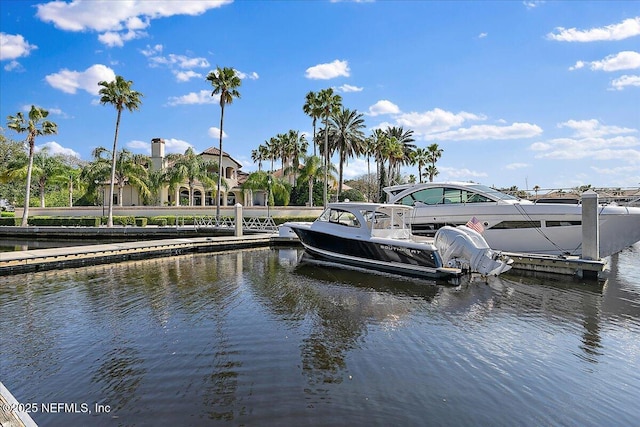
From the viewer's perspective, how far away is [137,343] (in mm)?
7195

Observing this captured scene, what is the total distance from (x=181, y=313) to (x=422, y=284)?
7470 mm

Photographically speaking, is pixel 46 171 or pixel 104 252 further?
pixel 46 171

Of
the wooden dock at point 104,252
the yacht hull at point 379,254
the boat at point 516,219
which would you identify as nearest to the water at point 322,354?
the yacht hull at point 379,254

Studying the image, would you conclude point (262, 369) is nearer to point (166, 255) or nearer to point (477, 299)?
point (477, 299)

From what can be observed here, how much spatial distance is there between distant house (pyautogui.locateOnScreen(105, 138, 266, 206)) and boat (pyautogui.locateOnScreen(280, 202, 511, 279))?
99.9 ft

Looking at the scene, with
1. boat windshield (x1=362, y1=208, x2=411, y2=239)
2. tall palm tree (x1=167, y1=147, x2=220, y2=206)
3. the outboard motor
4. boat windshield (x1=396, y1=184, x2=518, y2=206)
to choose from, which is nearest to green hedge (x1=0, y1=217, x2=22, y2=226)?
tall palm tree (x1=167, y1=147, x2=220, y2=206)

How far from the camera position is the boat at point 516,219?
14898 mm

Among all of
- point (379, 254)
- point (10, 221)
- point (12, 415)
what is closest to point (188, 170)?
point (10, 221)

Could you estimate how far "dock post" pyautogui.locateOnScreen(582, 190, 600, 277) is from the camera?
1316 cm

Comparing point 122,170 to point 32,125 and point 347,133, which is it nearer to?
point 32,125

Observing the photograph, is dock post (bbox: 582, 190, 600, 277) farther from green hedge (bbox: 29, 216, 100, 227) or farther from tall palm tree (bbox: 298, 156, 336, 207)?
green hedge (bbox: 29, 216, 100, 227)

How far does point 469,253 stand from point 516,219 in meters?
4.88

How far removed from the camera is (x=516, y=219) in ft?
53.1

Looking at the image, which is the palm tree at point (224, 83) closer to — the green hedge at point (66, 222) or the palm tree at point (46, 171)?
the green hedge at point (66, 222)
